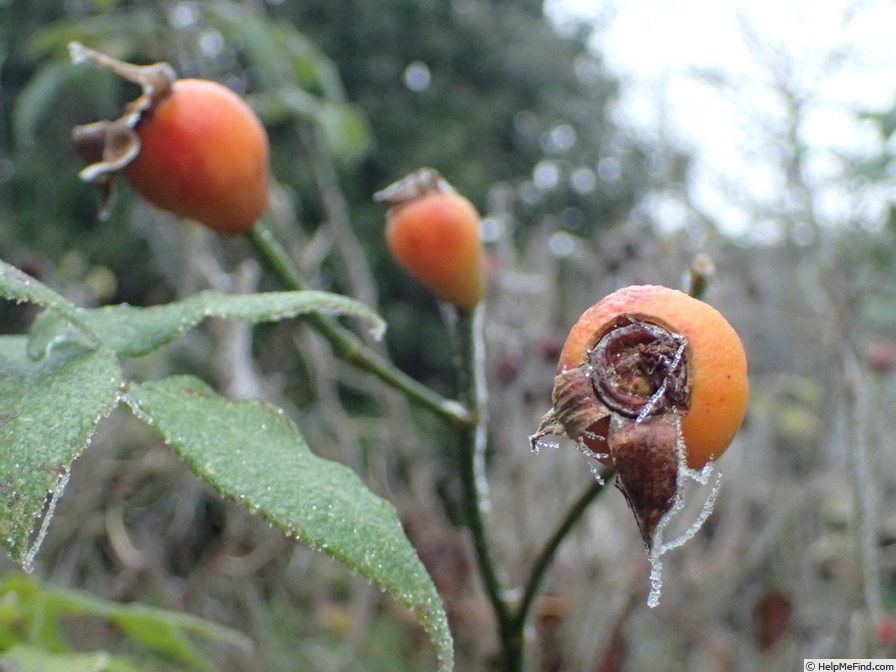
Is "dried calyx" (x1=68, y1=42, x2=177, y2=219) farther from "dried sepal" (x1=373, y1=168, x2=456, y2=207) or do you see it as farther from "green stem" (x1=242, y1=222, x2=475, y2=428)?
"dried sepal" (x1=373, y1=168, x2=456, y2=207)

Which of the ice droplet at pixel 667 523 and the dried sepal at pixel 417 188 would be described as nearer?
the ice droplet at pixel 667 523

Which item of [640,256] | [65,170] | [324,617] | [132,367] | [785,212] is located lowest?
[324,617]

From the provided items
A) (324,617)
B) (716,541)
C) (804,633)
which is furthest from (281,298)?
(324,617)

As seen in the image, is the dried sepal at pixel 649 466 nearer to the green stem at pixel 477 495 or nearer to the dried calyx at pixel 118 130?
the green stem at pixel 477 495

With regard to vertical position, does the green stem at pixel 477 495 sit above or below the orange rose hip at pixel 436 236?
below

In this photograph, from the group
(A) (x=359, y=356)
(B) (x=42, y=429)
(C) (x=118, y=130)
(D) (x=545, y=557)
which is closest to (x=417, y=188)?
(A) (x=359, y=356)

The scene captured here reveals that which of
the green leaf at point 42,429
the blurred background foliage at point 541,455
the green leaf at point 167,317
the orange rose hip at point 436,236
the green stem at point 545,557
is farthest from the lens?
the blurred background foliage at point 541,455

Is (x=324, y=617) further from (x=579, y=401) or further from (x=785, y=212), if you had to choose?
(x=579, y=401)

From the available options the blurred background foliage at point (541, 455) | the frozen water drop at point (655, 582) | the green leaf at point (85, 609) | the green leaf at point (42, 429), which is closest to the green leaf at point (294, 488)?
the green leaf at point (42, 429)
